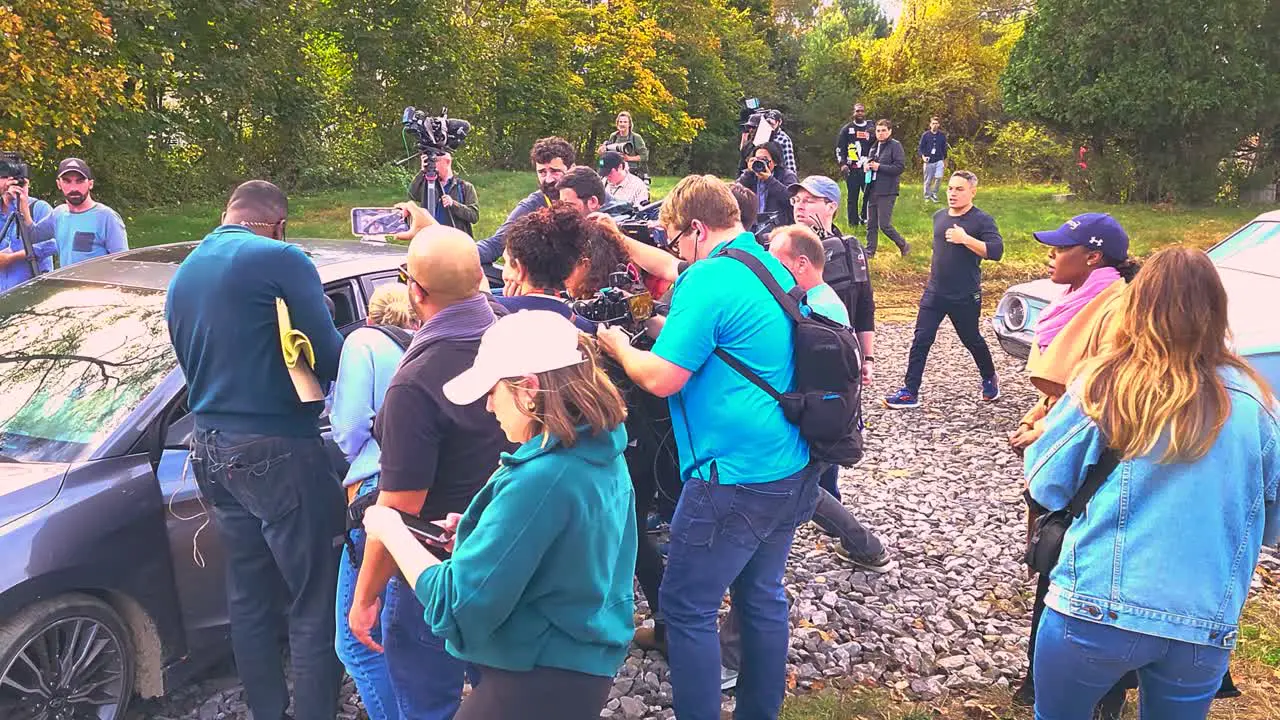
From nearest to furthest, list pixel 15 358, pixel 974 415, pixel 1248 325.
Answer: pixel 15 358
pixel 1248 325
pixel 974 415

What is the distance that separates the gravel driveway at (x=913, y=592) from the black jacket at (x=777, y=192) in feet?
7.08

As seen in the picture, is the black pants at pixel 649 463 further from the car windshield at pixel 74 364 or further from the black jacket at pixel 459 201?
the black jacket at pixel 459 201

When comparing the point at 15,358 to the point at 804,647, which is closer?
the point at 15,358

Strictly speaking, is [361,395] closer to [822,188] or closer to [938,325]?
[822,188]

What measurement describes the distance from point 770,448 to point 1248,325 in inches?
172

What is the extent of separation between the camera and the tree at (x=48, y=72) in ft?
26.5

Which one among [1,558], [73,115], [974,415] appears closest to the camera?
[1,558]

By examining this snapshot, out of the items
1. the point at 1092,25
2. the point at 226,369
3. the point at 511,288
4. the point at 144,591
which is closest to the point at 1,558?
the point at 144,591

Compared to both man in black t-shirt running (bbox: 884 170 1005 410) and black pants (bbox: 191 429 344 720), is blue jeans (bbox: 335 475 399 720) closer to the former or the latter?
black pants (bbox: 191 429 344 720)

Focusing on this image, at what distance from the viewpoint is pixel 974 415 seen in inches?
308

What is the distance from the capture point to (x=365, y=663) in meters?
3.05

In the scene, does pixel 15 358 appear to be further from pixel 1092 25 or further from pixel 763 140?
pixel 1092 25

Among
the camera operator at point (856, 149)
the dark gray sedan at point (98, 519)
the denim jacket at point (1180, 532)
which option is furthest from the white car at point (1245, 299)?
the camera operator at point (856, 149)

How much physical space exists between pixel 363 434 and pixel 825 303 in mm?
2171
